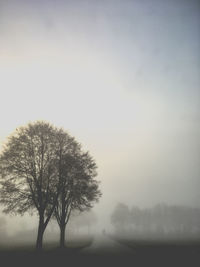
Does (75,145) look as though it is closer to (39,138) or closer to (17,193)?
(39,138)

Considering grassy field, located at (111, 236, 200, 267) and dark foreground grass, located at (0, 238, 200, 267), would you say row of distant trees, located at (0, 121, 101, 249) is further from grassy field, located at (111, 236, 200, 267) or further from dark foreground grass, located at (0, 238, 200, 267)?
grassy field, located at (111, 236, 200, 267)

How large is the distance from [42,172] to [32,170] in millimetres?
1278

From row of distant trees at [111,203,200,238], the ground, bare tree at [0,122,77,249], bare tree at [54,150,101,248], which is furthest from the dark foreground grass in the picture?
row of distant trees at [111,203,200,238]

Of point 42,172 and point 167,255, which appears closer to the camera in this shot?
point 167,255

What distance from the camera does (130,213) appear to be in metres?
134

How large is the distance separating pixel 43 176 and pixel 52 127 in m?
6.58

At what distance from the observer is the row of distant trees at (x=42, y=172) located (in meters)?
26.0

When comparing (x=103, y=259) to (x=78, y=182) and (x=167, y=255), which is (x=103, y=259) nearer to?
(x=167, y=255)

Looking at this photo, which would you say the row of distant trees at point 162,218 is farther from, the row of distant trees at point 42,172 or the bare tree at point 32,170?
the bare tree at point 32,170

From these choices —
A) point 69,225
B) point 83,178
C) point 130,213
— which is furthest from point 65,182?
point 130,213

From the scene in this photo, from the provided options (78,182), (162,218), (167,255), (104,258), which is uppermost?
(78,182)

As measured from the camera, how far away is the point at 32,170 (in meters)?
26.9

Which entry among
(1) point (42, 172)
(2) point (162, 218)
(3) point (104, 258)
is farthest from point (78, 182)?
(2) point (162, 218)

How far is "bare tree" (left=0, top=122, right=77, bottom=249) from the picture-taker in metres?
25.9
